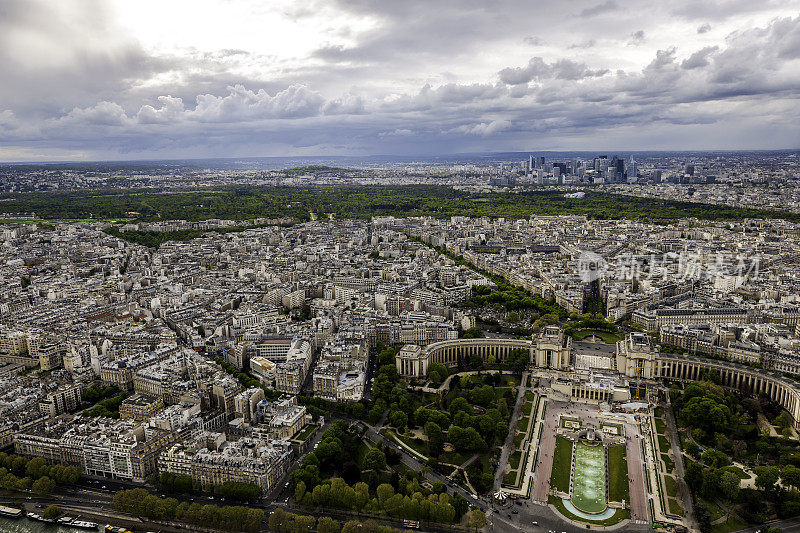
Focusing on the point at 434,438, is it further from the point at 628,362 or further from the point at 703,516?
the point at 628,362

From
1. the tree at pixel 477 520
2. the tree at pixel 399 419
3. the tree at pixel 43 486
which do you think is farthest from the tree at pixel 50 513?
the tree at pixel 477 520

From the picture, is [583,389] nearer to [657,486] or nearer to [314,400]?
[657,486]

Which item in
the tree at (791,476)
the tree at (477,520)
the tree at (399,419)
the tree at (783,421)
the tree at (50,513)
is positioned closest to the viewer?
the tree at (477,520)

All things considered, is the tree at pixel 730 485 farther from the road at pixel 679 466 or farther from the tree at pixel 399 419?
the tree at pixel 399 419

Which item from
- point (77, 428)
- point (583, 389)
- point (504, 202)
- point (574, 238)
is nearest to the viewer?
point (77, 428)

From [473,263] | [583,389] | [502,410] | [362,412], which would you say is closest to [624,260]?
[473,263]

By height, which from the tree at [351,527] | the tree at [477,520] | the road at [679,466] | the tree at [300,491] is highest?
the tree at [300,491]

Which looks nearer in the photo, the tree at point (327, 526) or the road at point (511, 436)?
the tree at point (327, 526)

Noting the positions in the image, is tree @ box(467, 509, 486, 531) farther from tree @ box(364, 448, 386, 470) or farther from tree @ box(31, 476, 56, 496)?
tree @ box(31, 476, 56, 496)
